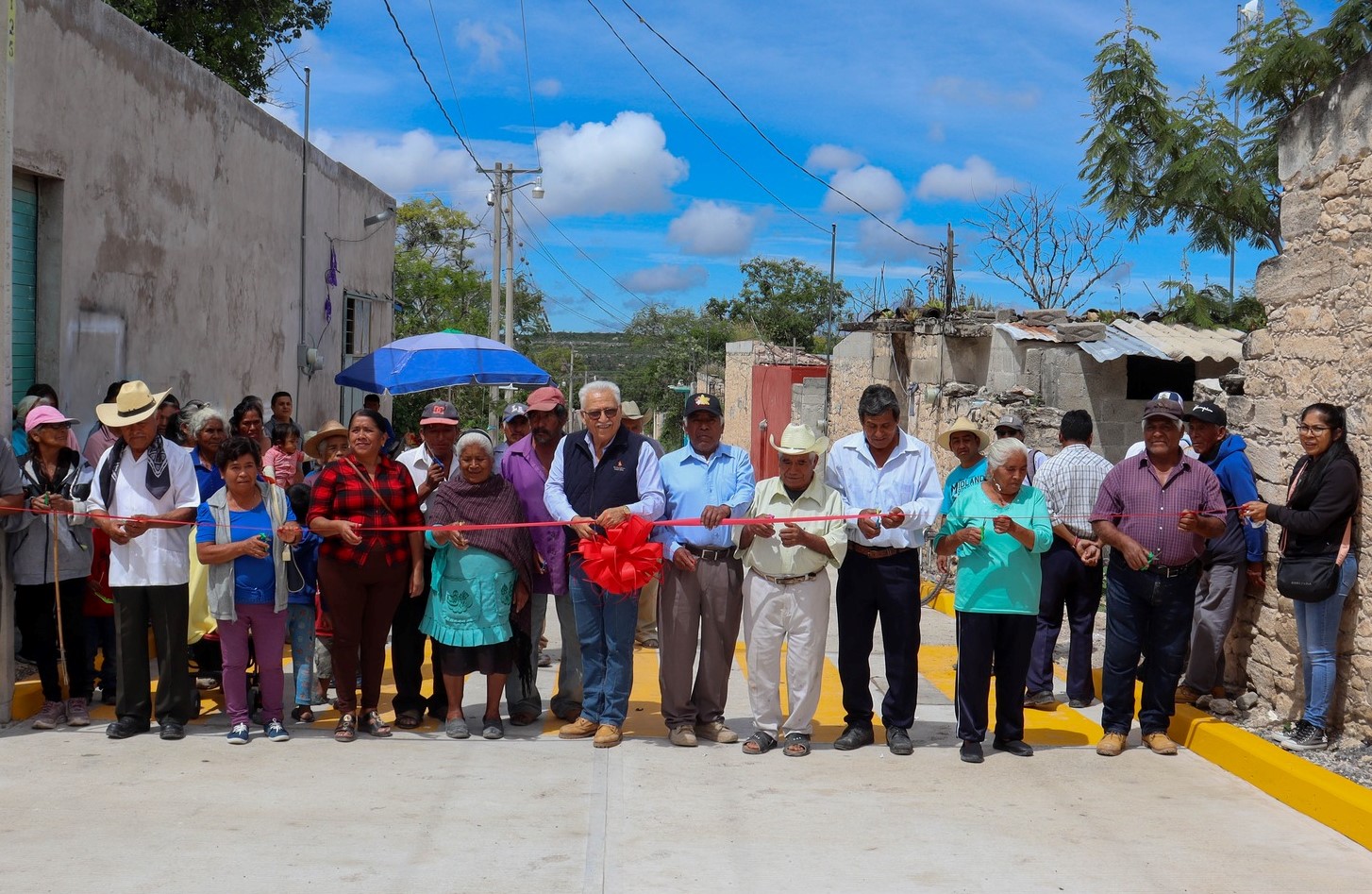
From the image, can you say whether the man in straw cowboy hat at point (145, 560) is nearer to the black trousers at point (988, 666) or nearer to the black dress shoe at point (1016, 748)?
the black trousers at point (988, 666)

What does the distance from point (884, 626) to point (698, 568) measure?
1049 mm

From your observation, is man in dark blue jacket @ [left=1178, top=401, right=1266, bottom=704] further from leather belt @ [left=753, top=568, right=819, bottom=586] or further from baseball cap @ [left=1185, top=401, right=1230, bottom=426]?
leather belt @ [left=753, top=568, right=819, bottom=586]

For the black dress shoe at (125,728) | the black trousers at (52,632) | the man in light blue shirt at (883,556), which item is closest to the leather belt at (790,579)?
the man in light blue shirt at (883,556)

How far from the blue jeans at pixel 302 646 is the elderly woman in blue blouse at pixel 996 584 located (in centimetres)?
358

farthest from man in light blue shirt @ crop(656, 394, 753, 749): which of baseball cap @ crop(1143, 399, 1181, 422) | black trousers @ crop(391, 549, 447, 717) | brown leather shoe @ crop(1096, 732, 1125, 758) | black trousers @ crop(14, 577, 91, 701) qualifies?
black trousers @ crop(14, 577, 91, 701)

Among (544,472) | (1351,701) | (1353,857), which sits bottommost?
(1353,857)

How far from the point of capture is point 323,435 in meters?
8.14

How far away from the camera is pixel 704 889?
453 centimetres

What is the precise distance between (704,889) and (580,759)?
6.22ft

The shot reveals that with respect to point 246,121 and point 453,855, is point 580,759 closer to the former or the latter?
point 453,855

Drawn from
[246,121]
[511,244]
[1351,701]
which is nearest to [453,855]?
[1351,701]

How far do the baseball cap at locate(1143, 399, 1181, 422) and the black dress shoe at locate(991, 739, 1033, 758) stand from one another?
189 cm

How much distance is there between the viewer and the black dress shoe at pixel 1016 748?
6547 millimetres

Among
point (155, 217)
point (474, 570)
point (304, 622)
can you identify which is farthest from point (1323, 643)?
point (155, 217)
